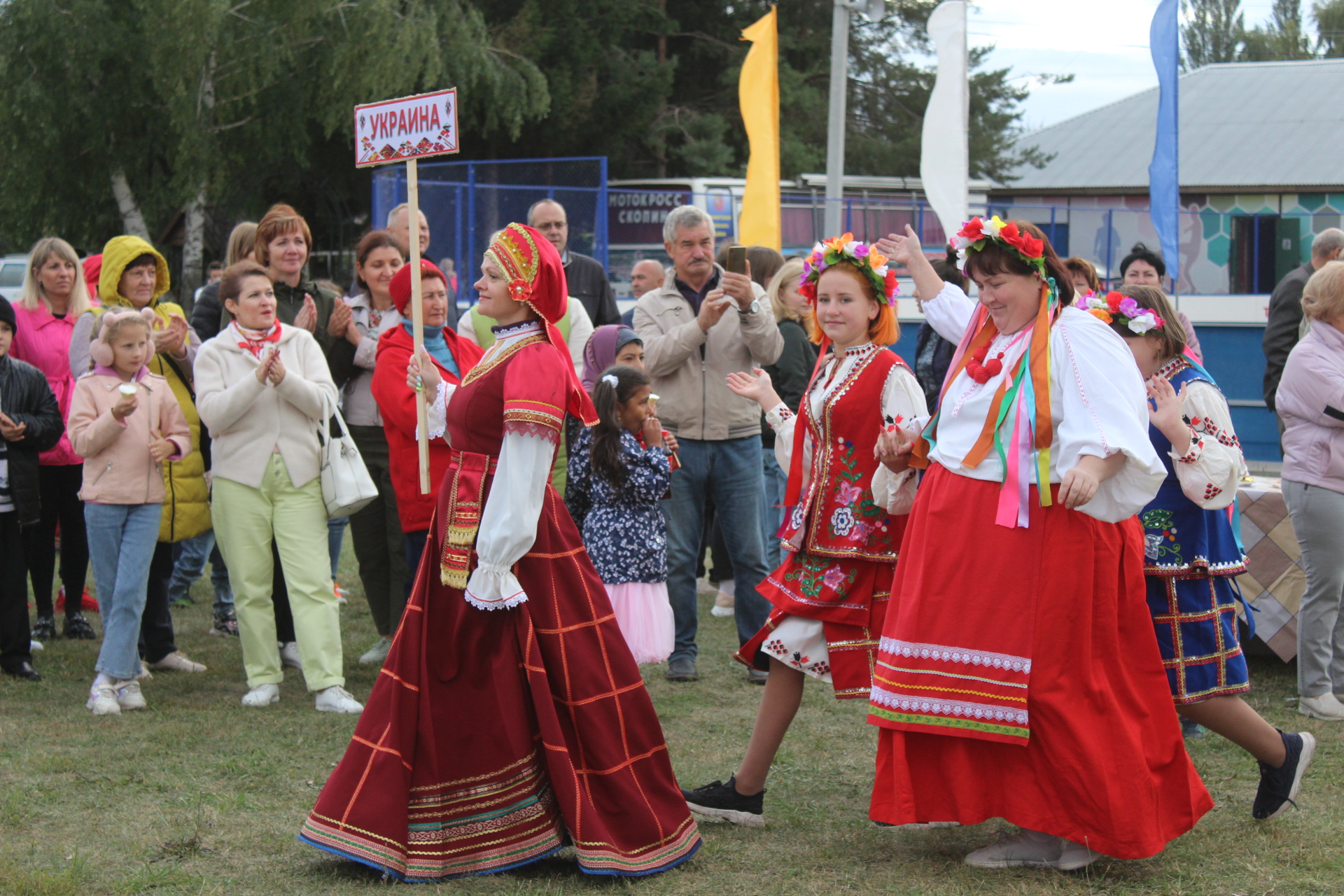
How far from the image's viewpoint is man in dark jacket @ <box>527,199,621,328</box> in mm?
7074

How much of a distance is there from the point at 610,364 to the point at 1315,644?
335 centimetres

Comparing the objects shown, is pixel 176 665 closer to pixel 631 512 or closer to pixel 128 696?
pixel 128 696

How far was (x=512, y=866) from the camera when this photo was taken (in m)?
3.70

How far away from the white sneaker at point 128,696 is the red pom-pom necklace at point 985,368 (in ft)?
12.9

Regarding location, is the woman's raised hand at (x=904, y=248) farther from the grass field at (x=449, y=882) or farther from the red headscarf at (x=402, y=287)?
the red headscarf at (x=402, y=287)

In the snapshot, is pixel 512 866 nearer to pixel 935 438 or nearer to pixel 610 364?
pixel 935 438

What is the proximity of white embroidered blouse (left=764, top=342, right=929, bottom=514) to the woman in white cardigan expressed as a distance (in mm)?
2223

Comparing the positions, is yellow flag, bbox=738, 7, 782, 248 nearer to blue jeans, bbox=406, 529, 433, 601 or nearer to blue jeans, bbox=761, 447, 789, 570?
blue jeans, bbox=761, 447, 789, 570

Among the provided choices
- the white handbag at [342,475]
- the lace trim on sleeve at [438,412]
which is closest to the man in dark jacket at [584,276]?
the white handbag at [342,475]

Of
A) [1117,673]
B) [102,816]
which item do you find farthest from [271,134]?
[1117,673]

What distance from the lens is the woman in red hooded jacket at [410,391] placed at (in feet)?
18.9

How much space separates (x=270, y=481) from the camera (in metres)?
5.64

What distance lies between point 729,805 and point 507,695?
0.98 m

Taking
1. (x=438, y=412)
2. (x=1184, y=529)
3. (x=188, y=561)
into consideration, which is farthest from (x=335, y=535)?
(x=1184, y=529)
